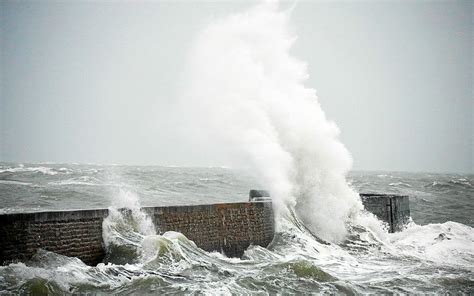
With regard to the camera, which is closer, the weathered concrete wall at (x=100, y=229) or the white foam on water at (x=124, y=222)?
the weathered concrete wall at (x=100, y=229)

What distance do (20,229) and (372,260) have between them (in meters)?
7.33

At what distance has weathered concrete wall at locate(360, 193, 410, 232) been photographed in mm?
15165

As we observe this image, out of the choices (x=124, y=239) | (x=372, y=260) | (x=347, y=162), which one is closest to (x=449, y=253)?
(x=372, y=260)

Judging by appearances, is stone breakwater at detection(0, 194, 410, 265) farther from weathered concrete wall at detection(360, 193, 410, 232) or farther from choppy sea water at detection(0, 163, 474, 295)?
weathered concrete wall at detection(360, 193, 410, 232)

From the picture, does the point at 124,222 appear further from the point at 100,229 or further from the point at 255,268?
the point at 255,268

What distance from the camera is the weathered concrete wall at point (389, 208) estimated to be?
1516 centimetres

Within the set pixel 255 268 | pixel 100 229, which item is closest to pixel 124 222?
pixel 100 229

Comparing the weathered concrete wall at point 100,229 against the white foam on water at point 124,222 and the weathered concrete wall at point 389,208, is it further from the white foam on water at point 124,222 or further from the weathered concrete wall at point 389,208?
the weathered concrete wall at point 389,208

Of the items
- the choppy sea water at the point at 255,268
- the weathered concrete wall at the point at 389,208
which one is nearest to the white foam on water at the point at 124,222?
the choppy sea water at the point at 255,268

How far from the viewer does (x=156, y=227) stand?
345 inches

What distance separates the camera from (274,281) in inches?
294

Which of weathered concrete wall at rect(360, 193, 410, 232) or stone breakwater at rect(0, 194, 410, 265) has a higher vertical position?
stone breakwater at rect(0, 194, 410, 265)

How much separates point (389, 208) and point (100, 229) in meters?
11.2

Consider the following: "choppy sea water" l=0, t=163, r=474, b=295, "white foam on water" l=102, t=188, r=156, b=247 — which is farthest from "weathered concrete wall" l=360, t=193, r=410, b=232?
"white foam on water" l=102, t=188, r=156, b=247
